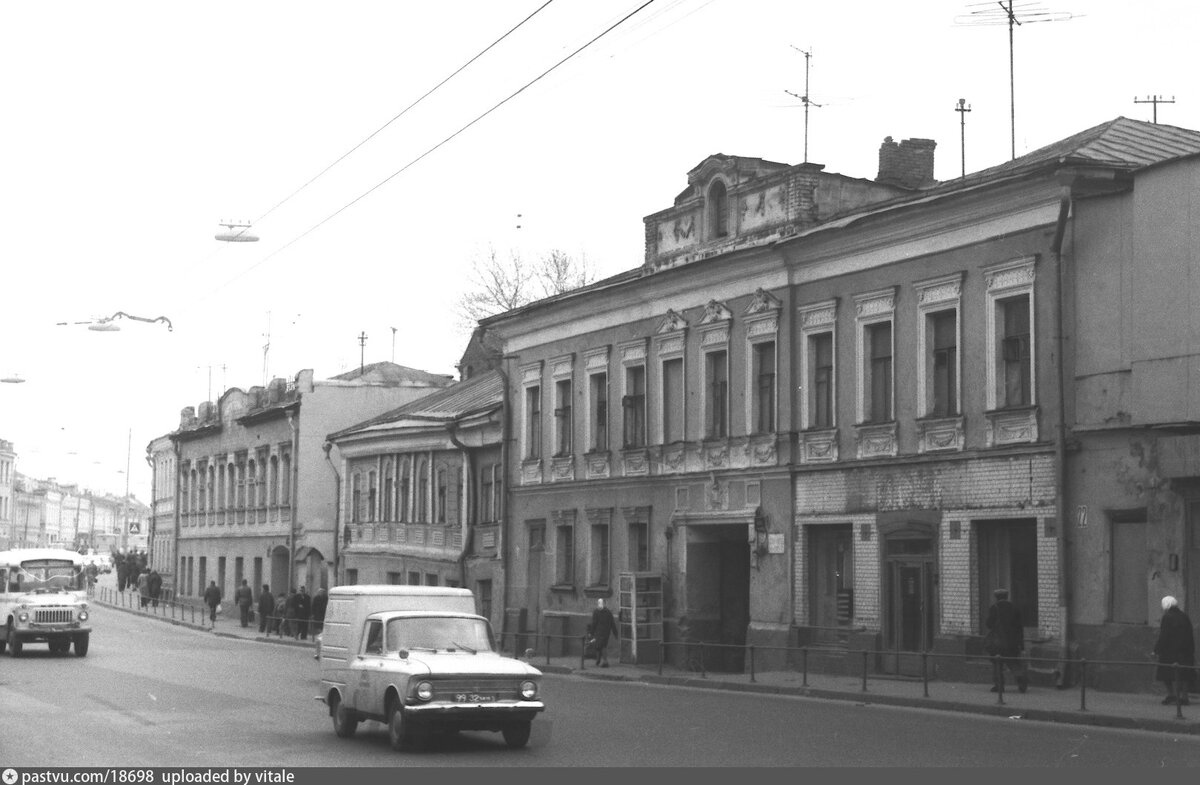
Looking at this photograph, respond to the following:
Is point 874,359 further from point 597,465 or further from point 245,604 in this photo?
point 245,604

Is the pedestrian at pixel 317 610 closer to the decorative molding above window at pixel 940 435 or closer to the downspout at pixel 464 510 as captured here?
the downspout at pixel 464 510

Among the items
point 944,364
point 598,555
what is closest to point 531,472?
point 598,555

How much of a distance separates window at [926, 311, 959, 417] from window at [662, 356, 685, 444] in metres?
8.53

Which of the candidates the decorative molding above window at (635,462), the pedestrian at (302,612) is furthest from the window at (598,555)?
the pedestrian at (302,612)

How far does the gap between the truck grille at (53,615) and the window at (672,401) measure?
13.9 meters

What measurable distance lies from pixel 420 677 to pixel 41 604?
896 inches

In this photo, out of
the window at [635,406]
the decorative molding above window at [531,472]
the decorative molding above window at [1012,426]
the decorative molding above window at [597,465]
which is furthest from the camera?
the decorative molding above window at [531,472]

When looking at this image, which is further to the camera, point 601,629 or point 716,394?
point 601,629

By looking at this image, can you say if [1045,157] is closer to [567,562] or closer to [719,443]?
[719,443]

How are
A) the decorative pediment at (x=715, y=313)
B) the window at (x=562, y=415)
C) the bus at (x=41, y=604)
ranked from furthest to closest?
1. the window at (x=562, y=415)
2. the bus at (x=41, y=604)
3. the decorative pediment at (x=715, y=313)

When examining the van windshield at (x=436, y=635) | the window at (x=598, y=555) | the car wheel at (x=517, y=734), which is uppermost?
the window at (x=598, y=555)

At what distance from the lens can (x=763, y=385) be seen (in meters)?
34.6

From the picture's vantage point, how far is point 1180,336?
24562 millimetres

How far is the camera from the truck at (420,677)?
17.5m
